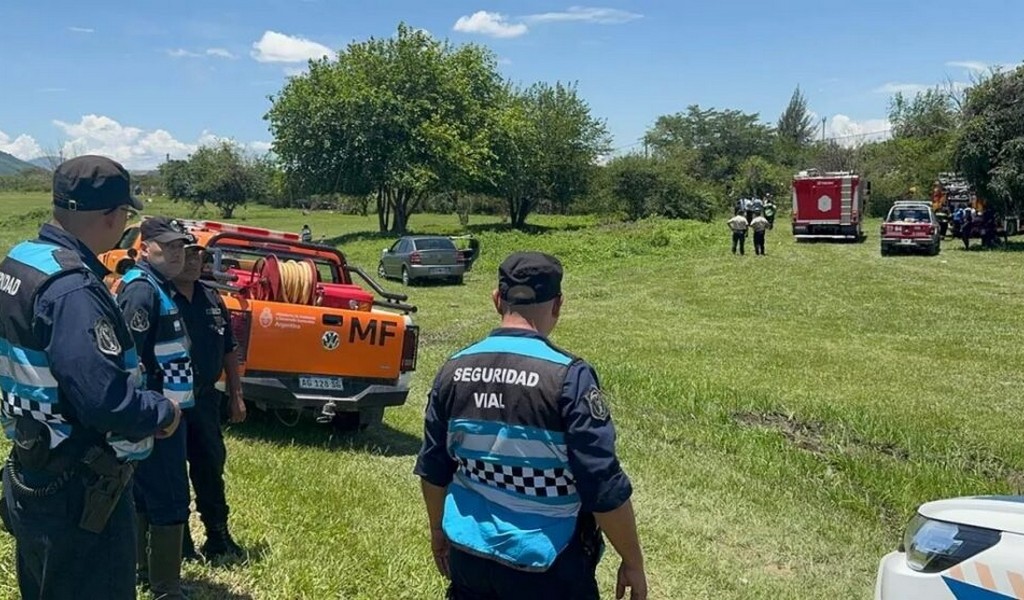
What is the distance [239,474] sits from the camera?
6.37 m

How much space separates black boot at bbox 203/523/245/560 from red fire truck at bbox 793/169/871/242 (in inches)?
1246

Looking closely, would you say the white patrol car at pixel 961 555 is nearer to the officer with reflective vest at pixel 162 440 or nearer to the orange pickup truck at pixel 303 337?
the officer with reflective vest at pixel 162 440

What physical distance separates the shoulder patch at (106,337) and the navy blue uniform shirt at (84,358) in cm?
1

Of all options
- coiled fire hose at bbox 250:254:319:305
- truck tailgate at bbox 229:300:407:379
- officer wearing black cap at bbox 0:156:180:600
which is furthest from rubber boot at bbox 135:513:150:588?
coiled fire hose at bbox 250:254:319:305

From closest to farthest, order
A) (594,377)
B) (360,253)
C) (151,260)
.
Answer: (594,377) < (151,260) < (360,253)

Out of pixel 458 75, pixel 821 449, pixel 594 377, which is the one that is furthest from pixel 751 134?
pixel 594 377

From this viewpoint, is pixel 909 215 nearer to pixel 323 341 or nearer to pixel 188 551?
pixel 323 341

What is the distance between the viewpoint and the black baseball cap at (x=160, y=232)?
4.25 meters

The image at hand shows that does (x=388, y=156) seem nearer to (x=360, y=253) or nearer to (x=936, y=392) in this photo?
(x=360, y=253)

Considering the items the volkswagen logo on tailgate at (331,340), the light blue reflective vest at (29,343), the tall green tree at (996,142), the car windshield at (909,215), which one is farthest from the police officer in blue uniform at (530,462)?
the tall green tree at (996,142)

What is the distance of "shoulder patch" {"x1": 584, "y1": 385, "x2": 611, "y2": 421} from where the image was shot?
2602mm

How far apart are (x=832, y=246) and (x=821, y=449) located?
85.6ft

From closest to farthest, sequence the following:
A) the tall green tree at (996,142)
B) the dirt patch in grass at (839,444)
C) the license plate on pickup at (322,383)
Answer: the license plate on pickup at (322,383)
the dirt patch in grass at (839,444)
the tall green tree at (996,142)

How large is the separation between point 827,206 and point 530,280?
33.5 metres
